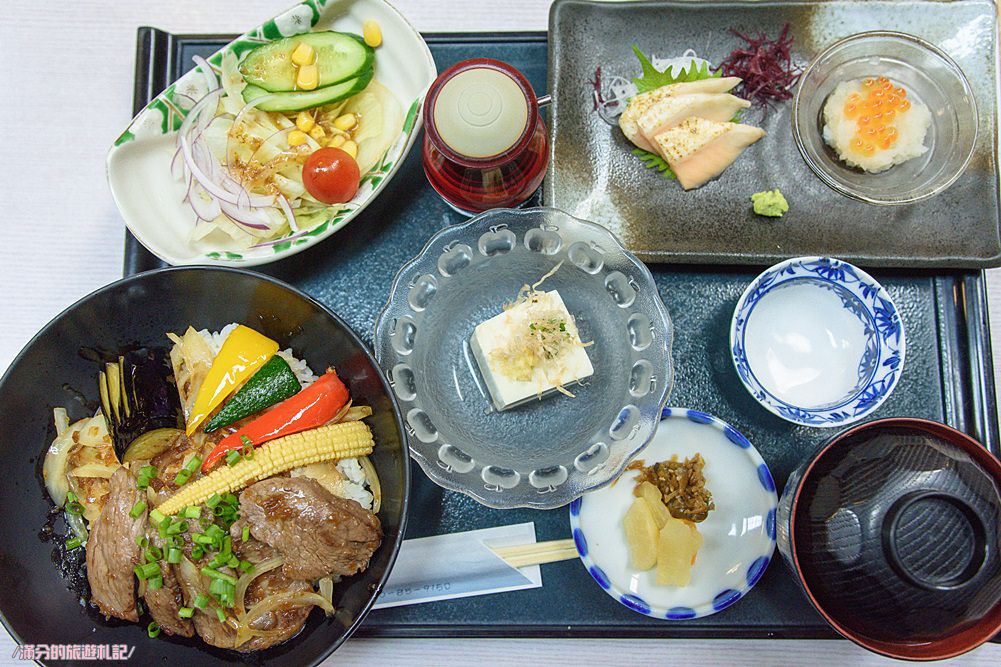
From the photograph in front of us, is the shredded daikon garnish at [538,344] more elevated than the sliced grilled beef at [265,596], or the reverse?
the shredded daikon garnish at [538,344]

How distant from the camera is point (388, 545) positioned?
58.8 inches

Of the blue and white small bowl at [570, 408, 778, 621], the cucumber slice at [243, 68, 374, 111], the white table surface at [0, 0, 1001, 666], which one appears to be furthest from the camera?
the white table surface at [0, 0, 1001, 666]

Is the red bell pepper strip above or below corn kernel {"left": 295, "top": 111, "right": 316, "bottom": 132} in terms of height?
below

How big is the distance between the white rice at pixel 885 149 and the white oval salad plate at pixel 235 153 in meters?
1.10

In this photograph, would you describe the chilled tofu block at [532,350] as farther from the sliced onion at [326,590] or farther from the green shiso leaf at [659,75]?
the green shiso leaf at [659,75]

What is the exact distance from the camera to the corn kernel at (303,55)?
1.78 metres

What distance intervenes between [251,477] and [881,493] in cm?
132

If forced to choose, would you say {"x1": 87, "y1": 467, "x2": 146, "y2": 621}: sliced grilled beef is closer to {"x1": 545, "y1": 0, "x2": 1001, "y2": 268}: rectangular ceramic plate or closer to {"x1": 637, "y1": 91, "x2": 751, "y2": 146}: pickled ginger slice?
{"x1": 545, "y1": 0, "x2": 1001, "y2": 268}: rectangular ceramic plate

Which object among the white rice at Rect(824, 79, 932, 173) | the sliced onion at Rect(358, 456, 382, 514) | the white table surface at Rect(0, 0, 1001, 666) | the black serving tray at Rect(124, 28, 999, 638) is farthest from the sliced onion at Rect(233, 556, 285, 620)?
the white rice at Rect(824, 79, 932, 173)

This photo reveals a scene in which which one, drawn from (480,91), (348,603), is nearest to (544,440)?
(348,603)

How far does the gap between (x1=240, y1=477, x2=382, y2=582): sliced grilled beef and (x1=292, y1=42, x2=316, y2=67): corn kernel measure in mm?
1062

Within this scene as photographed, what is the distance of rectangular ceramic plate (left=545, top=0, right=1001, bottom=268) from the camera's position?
1810mm

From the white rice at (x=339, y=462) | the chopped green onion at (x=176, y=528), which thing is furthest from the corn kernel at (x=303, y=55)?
the chopped green onion at (x=176, y=528)

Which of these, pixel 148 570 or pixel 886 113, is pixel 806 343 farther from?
pixel 148 570
